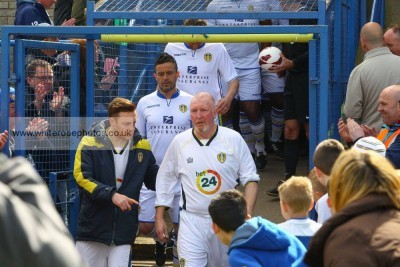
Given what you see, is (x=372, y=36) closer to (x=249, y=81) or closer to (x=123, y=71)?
(x=249, y=81)

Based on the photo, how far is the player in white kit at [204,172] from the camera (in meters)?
7.39

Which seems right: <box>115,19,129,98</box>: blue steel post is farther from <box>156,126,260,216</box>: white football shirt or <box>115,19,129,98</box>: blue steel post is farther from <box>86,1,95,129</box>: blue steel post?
<box>156,126,260,216</box>: white football shirt

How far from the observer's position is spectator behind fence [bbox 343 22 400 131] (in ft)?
26.1

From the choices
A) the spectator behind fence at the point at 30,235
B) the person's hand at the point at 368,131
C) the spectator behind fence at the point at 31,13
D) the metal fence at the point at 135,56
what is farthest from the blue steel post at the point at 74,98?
the spectator behind fence at the point at 30,235

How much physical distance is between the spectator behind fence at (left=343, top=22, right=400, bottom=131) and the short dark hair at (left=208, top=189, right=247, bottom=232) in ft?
7.81

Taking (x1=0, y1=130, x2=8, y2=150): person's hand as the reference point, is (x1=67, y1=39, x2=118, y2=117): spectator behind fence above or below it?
above

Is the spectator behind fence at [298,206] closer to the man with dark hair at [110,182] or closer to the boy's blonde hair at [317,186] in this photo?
the boy's blonde hair at [317,186]

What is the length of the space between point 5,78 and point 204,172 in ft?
6.39

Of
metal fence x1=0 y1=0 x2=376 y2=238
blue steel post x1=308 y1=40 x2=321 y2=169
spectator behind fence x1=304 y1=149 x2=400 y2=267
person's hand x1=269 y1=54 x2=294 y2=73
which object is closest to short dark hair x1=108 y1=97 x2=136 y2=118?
metal fence x1=0 y1=0 x2=376 y2=238

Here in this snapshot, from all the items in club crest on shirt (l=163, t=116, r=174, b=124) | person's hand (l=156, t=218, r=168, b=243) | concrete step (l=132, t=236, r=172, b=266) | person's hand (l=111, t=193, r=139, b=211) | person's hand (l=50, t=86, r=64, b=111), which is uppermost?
person's hand (l=50, t=86, r=64, b=111)

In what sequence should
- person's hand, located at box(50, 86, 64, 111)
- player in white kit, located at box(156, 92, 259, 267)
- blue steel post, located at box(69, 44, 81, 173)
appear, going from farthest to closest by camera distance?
blue steel post, located at box(69, 44, 81, 173) < person's hand, located at box(50, 86, 64, 111) < player in white kit, located at box(156, 92, 259, 267)

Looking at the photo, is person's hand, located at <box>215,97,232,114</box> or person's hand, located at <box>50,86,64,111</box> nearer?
person's hand, located at <box>50,86,64,111</box>

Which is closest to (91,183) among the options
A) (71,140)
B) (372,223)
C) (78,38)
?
(71,140)

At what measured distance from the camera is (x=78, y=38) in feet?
28.5
